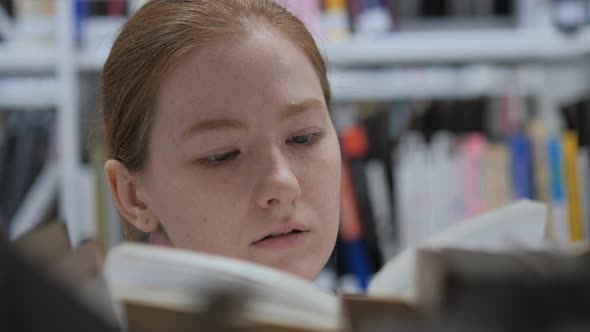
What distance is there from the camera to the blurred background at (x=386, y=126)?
1.73m

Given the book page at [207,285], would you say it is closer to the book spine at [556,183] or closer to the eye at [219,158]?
the eye at [219,158]

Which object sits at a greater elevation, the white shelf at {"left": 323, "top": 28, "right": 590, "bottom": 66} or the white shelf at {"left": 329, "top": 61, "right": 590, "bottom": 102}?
the white shelf at {"left": 323, "top": 28, "right": 590, "bottom": 66}

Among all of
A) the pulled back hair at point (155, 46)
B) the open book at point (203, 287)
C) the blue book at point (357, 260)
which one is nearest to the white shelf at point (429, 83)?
the blue book at point (357, 260)

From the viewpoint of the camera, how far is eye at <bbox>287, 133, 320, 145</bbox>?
714mm

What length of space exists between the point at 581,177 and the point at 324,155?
118 cm

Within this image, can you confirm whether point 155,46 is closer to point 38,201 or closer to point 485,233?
point 485,233

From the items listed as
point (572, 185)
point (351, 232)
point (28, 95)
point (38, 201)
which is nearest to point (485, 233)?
point (351, 232)

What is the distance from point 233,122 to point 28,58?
4.24 ft

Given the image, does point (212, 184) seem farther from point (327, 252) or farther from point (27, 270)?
point (27, 270)

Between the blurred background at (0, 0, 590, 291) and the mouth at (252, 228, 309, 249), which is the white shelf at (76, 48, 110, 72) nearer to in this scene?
the blurred background at (0, 0, 590, 291)

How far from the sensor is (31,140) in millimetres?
1744

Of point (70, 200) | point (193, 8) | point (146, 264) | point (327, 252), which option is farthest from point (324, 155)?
point (70, 200)

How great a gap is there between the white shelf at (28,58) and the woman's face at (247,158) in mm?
1143

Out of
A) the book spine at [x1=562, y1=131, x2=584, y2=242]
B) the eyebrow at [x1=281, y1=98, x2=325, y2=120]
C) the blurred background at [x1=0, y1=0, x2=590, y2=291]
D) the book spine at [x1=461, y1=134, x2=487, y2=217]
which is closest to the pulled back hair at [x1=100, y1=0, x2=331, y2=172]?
the eyebrow at [x1=281, y1=98, x2=325, y2=120]
